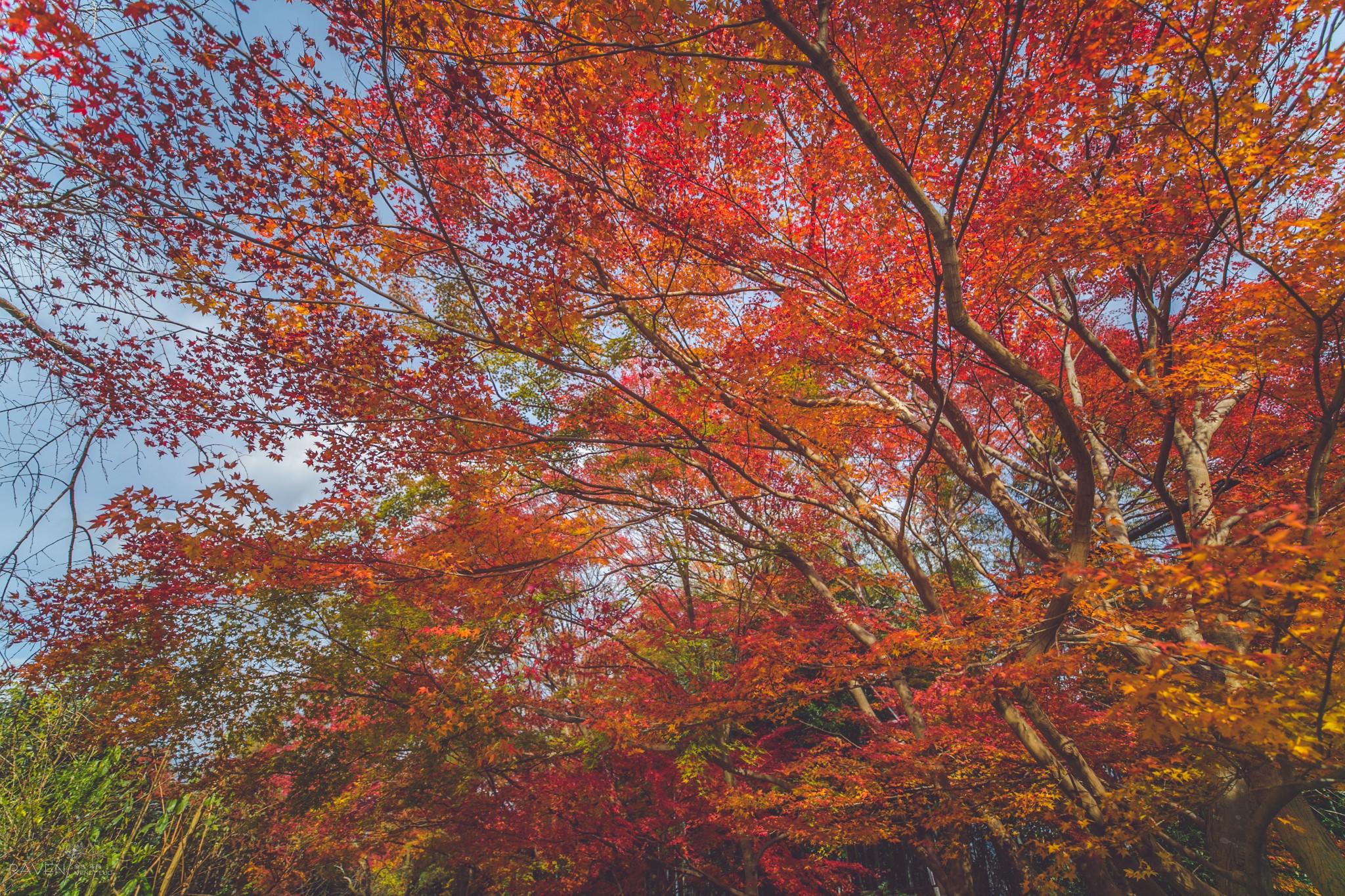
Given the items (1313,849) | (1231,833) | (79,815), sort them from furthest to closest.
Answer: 1. (79,815)
2. (1231,833)
3. (1313,849)

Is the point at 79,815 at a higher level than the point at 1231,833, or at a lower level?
higher

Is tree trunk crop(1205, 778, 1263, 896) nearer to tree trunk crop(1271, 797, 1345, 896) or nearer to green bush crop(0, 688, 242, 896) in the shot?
tree trunk crop(1271, 797, 1345, 896)

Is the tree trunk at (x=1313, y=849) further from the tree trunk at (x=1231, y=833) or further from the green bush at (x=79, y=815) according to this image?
the green bush at (x=79, y=815)

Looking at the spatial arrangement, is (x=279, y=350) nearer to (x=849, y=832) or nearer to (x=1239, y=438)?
(x=849, y=832)

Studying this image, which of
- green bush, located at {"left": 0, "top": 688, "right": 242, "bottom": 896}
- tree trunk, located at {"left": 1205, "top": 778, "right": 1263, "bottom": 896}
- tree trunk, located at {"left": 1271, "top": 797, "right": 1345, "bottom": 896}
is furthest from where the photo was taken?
green bush, located at {"left": 0, "top": 688, "right": 242, "bottom": 896}

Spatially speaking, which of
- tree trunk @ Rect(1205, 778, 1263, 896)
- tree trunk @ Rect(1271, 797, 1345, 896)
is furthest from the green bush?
tree trunk @ Rect(1271, 797, 1345, 896)

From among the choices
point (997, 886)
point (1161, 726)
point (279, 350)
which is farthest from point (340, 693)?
point (997, 886)

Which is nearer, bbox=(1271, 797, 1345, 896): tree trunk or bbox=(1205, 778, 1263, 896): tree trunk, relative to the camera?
bbox=(1271, 797, 1345, 896): tree trunk

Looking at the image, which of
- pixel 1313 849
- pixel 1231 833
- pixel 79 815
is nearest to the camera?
pixel 1313 849

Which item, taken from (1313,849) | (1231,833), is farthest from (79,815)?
(1313,849)

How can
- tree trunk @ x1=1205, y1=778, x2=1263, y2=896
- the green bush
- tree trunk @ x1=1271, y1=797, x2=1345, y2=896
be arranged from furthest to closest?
the green bush < tree trunk @ x1=1205, y1=778, x2=1263, y2=896 < tree trunk @ x1=1271, y1=797, x2=1345, y2=896

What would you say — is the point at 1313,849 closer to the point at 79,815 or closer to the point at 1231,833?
the point at 1231,833

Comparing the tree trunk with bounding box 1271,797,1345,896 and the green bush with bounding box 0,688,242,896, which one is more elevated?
the green bush with bounding box 0,688,242,896

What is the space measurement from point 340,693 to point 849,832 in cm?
703
